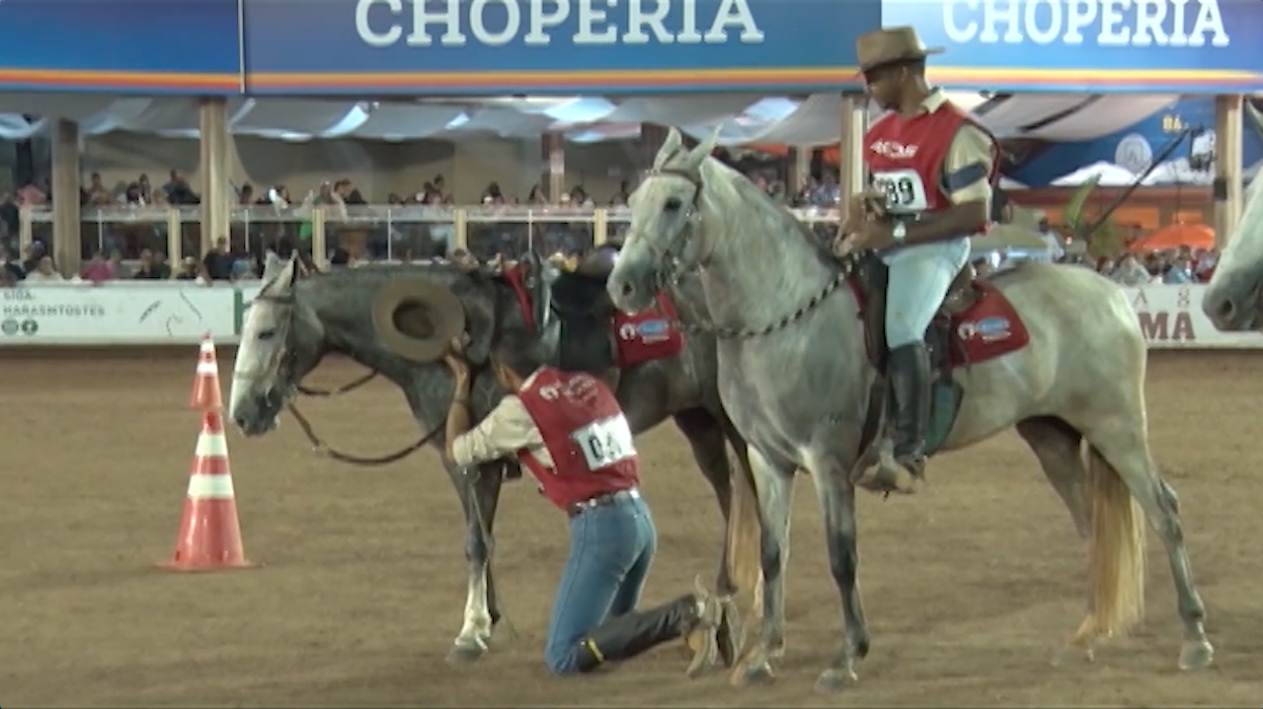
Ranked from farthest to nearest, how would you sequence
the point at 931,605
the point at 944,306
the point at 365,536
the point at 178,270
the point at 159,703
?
the point at 178,270 < the point at 365,536 < the point at 931,605 < the point at 944,306 < the point at 159,703

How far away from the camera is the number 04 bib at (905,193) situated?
7.56 metres

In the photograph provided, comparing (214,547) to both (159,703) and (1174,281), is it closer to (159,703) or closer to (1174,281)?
(159,703)

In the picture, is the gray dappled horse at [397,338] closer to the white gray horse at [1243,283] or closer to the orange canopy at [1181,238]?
the white gray horse at [1243,283]

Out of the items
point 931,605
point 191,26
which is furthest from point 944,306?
point 191,26

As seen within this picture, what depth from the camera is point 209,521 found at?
33.2 feet

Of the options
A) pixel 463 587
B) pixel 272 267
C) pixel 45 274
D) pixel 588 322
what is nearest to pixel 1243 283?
pixel 588 322

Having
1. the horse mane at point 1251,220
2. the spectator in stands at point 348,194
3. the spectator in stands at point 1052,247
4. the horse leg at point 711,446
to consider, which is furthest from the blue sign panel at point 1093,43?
the horse mane at point 1251,220

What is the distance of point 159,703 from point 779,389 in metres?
2.67

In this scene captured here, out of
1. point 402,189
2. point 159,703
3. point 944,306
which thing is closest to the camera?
point 159,703

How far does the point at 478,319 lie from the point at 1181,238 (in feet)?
83.7

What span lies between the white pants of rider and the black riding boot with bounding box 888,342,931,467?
6 centimetres

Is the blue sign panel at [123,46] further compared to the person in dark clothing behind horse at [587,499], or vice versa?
the blue sign panel at [123,46]

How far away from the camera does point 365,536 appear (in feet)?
37.0

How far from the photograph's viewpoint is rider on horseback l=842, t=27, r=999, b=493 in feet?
24.0
